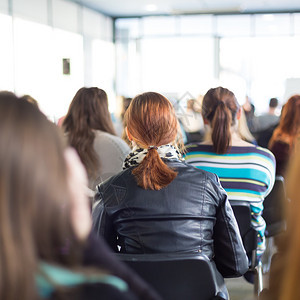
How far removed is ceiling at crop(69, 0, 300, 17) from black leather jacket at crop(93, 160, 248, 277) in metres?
9.16

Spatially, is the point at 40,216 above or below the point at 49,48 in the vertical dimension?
below

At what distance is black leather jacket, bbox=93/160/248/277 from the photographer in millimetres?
1901

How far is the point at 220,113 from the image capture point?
118 inches

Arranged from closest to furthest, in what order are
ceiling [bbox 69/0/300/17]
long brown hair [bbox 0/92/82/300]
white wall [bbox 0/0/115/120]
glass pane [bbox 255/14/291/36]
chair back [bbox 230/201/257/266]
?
long brown hair [bbox 0/92/82/300], chair back [bbox 230/201/257/266], white wall [bbox 0/0/115/120], ceiling [bbox 69/0/300/17], glass pane [bbox 255/14/291/36]

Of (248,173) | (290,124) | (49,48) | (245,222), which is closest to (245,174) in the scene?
(248,173)

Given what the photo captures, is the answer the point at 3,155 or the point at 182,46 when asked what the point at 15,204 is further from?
the point at 182,46

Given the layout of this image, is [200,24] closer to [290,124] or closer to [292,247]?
[290,124]

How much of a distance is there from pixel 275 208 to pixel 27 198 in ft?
9.24

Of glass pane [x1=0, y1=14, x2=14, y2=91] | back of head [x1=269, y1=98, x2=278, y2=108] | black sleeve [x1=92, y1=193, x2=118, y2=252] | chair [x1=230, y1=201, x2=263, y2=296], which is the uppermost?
glass pane [x1=0, y1=14, x2=14, y2=91]

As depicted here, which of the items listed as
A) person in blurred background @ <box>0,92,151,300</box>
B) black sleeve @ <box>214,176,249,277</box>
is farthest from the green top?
black sleeve @ <box>214,176,249,277</box>

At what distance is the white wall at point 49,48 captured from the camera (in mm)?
7676

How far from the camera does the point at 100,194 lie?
79.5 inches

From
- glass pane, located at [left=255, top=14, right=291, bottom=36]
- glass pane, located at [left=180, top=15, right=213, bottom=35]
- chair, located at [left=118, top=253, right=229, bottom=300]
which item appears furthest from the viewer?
Result: glass pane, located at [left=180, top=15, right=213, bottom=35]

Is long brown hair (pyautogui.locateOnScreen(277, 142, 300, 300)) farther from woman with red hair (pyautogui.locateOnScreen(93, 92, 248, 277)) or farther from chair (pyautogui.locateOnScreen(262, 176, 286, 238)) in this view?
chair (pyautogui.locateOnScreen(262, 176, 286, 238))
